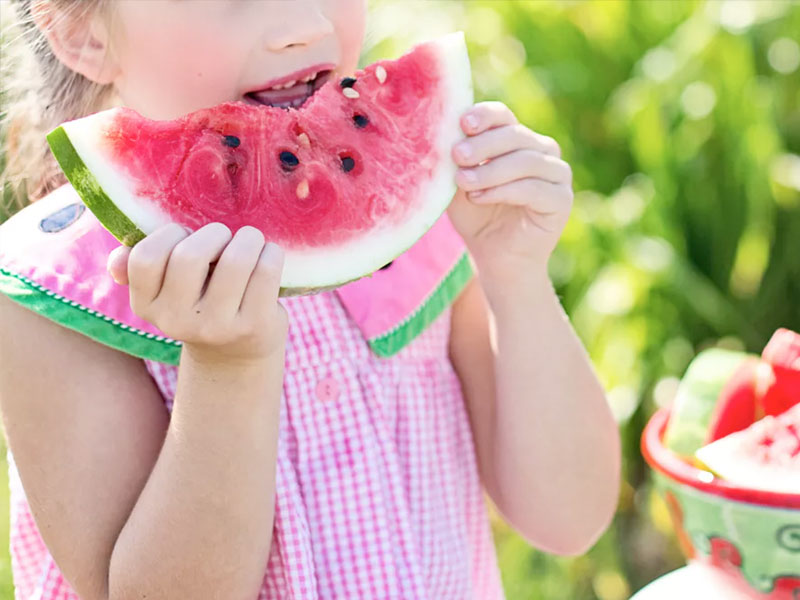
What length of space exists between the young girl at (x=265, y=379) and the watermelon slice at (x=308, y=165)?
62 mm

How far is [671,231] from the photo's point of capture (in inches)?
130

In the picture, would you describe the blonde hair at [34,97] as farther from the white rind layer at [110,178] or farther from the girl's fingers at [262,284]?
the girl's fingers at [262,284]

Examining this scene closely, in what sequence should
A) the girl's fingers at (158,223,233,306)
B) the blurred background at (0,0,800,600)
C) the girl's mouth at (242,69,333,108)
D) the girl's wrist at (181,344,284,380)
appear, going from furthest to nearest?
the blurred background at (0,0,800,600) → the girl's mouth at (242,69,333,108) → the girl's wrist at (181,344,284,380) → the girl's fingers at (158,223,233,306)

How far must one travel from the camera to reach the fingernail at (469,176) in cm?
151

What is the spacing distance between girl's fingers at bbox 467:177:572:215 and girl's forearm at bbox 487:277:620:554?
152 millimetres

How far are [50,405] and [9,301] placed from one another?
0.55 feet

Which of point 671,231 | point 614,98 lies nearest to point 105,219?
point 671,231

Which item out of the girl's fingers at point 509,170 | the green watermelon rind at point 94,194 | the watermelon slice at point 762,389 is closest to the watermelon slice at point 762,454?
the watermelon slice at point 762,389

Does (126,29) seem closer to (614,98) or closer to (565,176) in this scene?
(565,176)

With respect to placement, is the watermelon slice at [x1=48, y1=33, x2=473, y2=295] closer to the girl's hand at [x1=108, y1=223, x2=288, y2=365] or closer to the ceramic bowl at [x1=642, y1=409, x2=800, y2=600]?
the girl's hand at [x1=108, y1=223, x2=288, y2=365]

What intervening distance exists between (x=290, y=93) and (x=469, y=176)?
301mm

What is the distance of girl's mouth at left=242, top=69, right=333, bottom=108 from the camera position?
1549mm

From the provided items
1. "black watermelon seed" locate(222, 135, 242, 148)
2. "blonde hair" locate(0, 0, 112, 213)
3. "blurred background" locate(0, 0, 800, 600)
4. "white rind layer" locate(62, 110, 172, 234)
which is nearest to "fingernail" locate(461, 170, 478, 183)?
"black watermelon seed" locate(222, 135, 242, 148)

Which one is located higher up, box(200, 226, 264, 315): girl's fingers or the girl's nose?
the girl's nose
